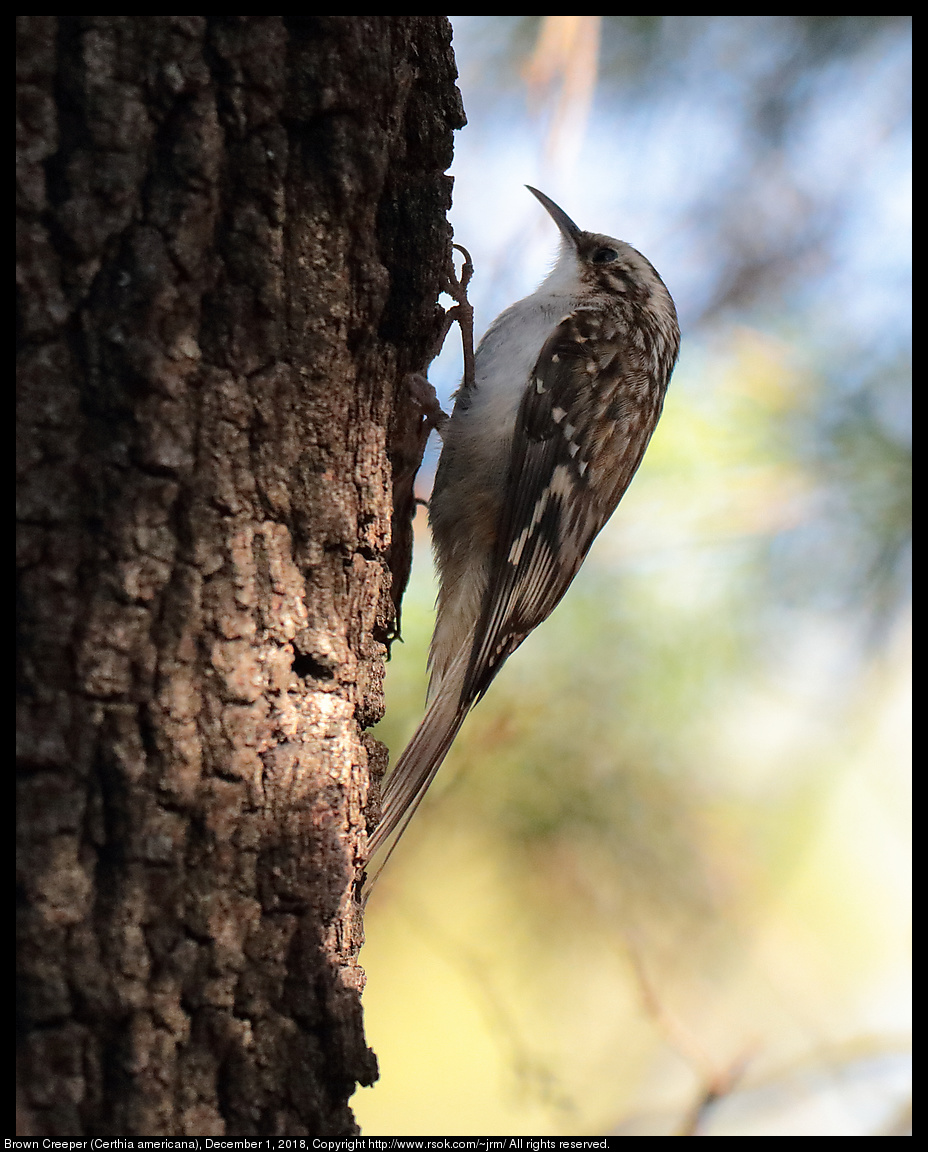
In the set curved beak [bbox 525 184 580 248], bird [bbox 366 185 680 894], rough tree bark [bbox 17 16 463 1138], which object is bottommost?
rough tree bark [bbox 17 16 463 1138]

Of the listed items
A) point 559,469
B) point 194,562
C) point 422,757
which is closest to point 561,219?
point 559,469

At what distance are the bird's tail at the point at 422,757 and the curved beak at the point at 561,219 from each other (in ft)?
3.78

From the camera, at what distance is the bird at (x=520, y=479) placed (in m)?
2.20

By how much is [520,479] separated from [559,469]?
11 cm

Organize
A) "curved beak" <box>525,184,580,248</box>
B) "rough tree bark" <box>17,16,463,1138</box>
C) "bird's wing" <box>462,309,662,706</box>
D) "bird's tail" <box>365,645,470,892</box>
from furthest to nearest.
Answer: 1. "curved beak" <box>525,184,580,248</box>
2. "bird's wing" <box>462,309,662,706</box>
3. "bird's tail" <box>365,645,470,892</box>
4. "rough tree bark" <box>17,16,463,1138</box>

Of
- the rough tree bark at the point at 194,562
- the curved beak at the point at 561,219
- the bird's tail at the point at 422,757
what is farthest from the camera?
the curved beak at the point at 561,219

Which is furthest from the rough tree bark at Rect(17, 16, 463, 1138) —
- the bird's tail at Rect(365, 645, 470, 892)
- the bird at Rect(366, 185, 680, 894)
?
the bird at Rect(366, 185, 680, 894)

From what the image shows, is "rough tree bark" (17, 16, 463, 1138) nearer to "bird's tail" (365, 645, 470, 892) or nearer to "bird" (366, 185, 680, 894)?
"bird's tail" (365, 645, 470, 892)

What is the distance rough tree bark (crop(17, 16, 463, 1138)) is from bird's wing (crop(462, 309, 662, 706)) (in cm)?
80

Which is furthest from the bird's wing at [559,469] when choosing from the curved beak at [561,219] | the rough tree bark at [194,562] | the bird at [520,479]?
the rough tree bark at [194,562]

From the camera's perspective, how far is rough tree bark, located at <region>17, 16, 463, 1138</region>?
3.62ft

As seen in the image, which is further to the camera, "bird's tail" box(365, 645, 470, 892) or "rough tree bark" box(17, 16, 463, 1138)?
"bird's tail" box(365, 645, 470, 892)

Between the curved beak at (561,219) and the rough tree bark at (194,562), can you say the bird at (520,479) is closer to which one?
the curved beak at (561,219)
